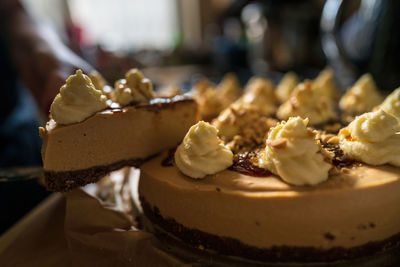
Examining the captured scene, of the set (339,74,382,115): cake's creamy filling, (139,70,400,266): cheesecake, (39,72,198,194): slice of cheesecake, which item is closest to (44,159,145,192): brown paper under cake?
(39,72,198,194): slice of cheesecake

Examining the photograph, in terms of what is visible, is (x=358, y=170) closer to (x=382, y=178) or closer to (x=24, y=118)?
(x=382, y=178)

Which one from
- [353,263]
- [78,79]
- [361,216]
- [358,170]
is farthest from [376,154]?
[78,79]

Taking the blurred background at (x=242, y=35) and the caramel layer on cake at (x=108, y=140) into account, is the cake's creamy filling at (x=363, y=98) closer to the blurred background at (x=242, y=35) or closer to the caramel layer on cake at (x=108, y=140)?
the blurred background at (x=242, y=35)

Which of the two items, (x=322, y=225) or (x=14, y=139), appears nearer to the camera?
(x=322, y=225)

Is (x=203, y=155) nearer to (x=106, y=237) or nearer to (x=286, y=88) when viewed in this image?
(x=106, y=237)

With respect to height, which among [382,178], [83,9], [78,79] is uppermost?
[83,9]

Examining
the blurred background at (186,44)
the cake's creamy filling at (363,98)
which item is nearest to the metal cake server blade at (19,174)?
the blurred background at (186,44)

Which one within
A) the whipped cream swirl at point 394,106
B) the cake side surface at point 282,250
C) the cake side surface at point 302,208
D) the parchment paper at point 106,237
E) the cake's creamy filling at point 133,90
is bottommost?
the parchment paper at point 106,237
